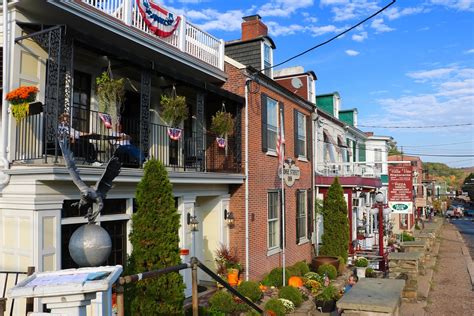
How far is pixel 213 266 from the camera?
11.9 m

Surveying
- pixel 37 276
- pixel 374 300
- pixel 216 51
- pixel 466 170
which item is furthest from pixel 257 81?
pixel 466 170

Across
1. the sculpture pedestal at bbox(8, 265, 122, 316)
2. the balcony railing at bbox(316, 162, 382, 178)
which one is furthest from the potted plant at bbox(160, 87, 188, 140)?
the balcony railing at bbox(316, 162, 382, 178)

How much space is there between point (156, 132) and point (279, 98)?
536cm

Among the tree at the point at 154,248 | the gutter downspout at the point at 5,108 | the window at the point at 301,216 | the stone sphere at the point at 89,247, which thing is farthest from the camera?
the window at the point at 301,216

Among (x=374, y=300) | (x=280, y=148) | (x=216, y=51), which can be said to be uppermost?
(x=216, y=51)

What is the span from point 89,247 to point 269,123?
11071 mm

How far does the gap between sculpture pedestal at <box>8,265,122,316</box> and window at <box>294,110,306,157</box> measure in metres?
13.2

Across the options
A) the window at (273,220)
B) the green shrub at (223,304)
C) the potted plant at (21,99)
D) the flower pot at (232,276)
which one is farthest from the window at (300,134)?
the potted plant at (21,99)

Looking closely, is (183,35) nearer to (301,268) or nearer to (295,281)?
(295,281)

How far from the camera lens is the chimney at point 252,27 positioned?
1633 centimetres

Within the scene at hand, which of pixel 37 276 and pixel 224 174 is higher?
pixel 224 174

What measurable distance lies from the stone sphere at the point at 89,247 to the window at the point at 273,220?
34.7 feet

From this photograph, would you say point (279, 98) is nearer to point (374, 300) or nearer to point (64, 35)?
point (64, 35)

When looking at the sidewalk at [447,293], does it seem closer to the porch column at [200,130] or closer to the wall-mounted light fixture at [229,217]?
the wall-mounted light fixture at [229,217]
